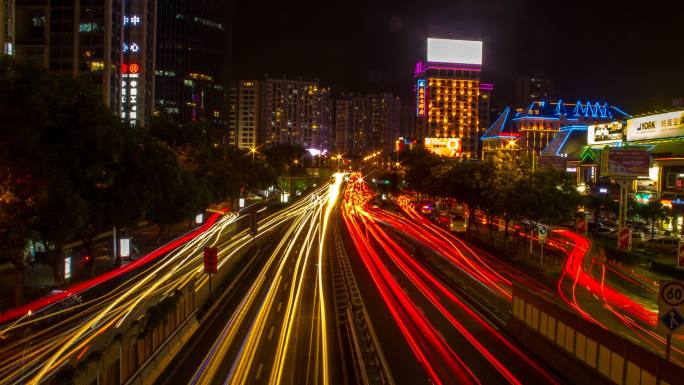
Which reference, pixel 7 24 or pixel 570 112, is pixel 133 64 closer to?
pixel 7 24

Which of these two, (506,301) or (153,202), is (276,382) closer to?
(506,301)

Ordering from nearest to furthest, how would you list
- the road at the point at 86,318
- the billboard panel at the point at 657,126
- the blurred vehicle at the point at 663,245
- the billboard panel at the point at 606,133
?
the road at the point at 86,318 < the blurred vehicle at the point at 663,245 < the billboard panel at the point at 657,126 < the billboard panel at the point at 606,133

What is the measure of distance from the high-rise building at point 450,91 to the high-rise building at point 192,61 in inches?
2218

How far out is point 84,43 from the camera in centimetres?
Result: 8162

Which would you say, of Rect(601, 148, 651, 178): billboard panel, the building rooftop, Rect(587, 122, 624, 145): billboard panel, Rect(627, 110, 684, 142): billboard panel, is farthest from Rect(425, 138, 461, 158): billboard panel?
Rect(601, 148, 651, 178): billboard panel

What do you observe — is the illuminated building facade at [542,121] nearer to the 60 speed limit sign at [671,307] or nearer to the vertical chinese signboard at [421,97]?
the vertical chinese signboard at [421,97]

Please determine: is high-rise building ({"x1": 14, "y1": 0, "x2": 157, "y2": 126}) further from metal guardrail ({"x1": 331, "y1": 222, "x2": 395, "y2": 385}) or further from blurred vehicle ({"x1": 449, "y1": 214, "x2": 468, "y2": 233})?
metal guardrail ({"x1": 331, "y1": 222, "x2": 395, "y2": 385})

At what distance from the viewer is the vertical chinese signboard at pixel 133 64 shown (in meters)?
92.1

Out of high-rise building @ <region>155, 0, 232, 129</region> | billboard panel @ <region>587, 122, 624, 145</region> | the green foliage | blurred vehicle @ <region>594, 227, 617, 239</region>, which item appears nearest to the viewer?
the green foliage

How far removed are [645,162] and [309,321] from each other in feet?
69.3

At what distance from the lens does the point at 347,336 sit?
18.5 meters

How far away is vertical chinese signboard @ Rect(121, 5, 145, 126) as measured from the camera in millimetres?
92062

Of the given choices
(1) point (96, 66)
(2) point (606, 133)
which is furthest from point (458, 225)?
(1) point (96, 66)

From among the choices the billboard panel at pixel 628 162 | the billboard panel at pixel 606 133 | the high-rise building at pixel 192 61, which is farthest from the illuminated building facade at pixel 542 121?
the billboard panel at pixel 628 162
